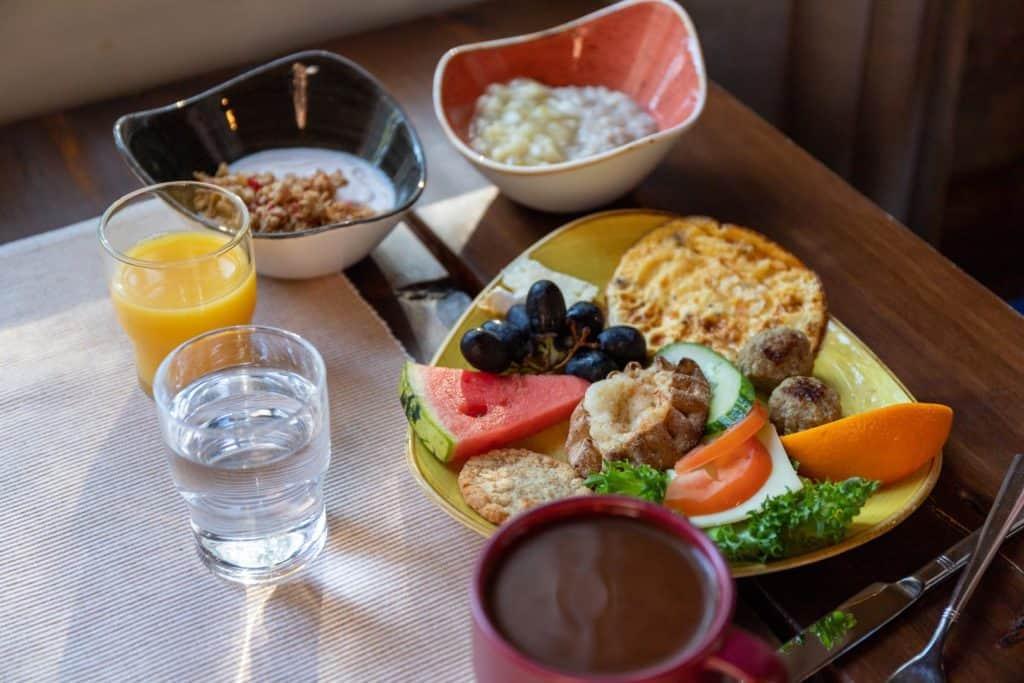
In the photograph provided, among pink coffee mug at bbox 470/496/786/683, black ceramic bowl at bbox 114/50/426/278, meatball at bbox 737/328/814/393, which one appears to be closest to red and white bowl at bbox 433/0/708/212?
black ceramic bowl at bbox 114/50/426/278

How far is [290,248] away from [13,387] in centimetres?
40

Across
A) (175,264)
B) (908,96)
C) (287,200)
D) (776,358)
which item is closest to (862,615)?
(776,358)

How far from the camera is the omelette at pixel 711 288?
1535 millimetres

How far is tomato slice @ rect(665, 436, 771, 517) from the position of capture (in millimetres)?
1237

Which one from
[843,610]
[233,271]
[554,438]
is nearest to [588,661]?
[843,610]

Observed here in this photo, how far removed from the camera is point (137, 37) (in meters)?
2.23

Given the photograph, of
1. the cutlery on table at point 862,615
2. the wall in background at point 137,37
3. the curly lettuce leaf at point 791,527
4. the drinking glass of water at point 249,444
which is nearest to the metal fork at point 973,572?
the cutlery on table at point 862,615

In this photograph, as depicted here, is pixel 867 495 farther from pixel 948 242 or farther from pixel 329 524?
pixel 948 242

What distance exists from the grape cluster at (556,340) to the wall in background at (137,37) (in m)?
1.09

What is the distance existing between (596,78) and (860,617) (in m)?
1.13

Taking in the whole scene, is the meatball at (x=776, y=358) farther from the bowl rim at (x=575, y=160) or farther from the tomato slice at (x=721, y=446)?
the bowl rim at (x=575, y=160)

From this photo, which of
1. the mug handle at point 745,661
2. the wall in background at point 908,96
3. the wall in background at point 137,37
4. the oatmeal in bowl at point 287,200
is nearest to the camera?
the mug handle at point 745,661

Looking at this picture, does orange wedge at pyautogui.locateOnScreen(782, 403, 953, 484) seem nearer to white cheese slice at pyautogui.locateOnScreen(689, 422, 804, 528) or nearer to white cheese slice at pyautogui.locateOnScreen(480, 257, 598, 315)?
white cheese slice at pyautogui.locateOnScreen(689, 422, 804, 528)

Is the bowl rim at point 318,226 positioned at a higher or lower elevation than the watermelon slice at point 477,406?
higher
